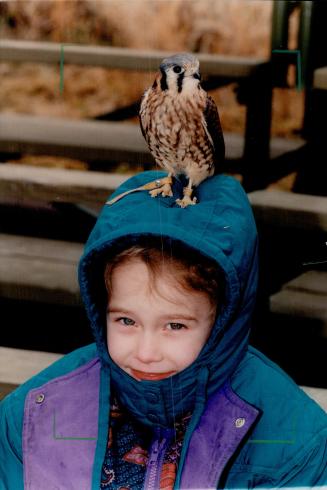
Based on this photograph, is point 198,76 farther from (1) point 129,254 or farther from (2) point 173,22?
(2) point 173,22

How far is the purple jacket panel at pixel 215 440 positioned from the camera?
1025mm

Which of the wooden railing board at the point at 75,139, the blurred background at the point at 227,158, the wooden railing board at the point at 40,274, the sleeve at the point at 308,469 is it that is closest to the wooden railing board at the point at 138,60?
the blurred background at the point at 227,158

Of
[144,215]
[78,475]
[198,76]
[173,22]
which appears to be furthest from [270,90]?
[78,475]

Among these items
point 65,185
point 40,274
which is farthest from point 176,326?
point 65,185

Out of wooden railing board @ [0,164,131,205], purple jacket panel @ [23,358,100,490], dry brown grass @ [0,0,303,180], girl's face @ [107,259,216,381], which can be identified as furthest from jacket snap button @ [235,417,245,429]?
wooden railing board @ [0,164,131,205]

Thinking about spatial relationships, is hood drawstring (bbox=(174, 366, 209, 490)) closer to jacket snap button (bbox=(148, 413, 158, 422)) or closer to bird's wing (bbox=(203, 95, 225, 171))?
jacket snap button (bbox=(148, 413, 158, 422))

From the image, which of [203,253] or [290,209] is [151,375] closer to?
[203,253]

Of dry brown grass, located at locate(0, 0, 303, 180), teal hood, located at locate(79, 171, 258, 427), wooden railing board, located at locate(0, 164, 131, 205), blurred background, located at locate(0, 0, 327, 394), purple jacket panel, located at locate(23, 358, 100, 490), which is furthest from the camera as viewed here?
wooden railing board, located at locate(0, 164, 131, 205)

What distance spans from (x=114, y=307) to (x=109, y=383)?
0.13 metres

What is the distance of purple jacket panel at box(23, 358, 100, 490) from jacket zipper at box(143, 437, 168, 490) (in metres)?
0.08

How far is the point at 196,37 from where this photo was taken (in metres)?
1.62

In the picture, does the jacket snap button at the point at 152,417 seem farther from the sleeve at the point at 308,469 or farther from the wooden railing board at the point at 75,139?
the wooden railing board at the point at 75,139

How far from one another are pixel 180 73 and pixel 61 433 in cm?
55

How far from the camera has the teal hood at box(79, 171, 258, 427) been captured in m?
0.98
